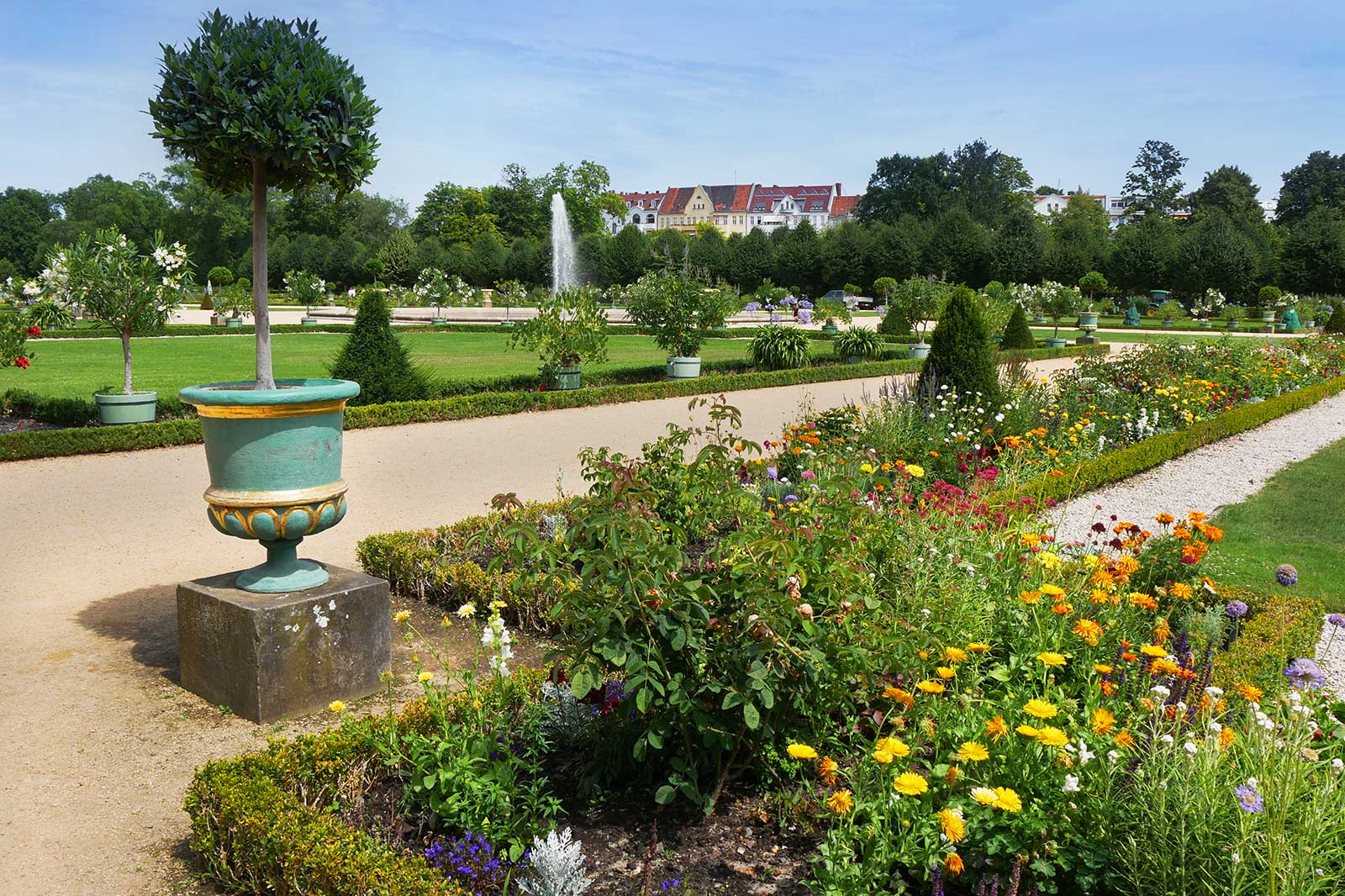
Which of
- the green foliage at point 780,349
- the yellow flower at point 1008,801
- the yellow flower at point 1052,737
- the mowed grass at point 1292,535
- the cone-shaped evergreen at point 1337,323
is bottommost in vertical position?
the mowed grass at point 1292,535

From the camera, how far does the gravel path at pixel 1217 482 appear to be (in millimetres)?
6074

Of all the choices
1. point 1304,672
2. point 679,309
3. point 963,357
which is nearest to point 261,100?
point 1304,672

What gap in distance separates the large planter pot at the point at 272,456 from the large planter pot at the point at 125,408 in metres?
7.12

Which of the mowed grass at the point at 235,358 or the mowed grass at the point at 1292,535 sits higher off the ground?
the mowed grass at the point at 235,358

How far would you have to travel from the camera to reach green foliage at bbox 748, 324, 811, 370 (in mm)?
15992

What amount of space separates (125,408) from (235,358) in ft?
29.4

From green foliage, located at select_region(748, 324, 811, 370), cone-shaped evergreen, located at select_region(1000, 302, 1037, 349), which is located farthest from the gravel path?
cone-shaped evergreen, located at select_region(1000, 302, 1037, 349)

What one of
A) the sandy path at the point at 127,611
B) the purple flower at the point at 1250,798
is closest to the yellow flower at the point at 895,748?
the purple flower at the point at 1250,798

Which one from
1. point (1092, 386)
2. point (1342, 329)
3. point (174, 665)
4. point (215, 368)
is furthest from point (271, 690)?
point (1342, 329)

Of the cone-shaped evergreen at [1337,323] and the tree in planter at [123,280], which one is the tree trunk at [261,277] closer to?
the tree in planter at [123,280]

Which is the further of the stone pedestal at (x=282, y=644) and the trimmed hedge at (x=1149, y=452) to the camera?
the trimmed hedge at (x=1149, y=452)

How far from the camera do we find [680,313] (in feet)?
48.0

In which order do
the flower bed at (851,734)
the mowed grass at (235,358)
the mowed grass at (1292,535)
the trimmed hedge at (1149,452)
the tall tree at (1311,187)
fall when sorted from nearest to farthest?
the flower bed at (851,734) < the mowed grass at (1292,535) < the trimmed hedge at (1149,452) < the mowed grass at (235,358) < the tall tree at (1311,187)

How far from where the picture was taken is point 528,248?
47312 mm
